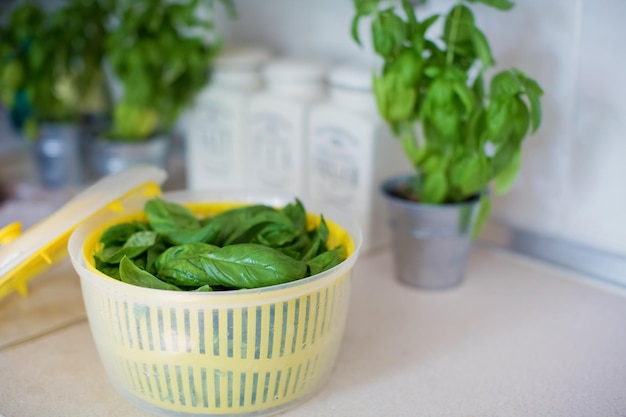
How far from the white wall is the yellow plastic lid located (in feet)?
1.65

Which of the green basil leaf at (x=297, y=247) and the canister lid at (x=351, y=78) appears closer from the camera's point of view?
the green basil leaf at (x=297, y=247)

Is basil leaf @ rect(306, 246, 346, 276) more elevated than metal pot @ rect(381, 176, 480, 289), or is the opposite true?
basil leaf @ rect(306, 246, 346, 276)

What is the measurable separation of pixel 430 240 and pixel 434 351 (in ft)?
0.50

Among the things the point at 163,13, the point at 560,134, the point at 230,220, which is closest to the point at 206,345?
the point at 230,220

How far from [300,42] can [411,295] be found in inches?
21.0

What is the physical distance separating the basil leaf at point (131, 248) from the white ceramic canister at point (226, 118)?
0.44m

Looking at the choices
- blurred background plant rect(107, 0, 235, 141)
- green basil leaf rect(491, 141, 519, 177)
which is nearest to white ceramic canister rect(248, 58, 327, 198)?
blurred background plant rect(107, 0, 235, 141)

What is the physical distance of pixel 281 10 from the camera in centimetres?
114

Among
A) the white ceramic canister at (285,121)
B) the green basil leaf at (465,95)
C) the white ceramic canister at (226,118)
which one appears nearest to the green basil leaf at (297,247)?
the green basil leaf at (465,95)

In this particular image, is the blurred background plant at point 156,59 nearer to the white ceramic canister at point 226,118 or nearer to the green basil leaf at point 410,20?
the white ceramic canister at point 226,118

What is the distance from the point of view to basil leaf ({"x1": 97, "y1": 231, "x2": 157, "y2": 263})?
1.91 ft

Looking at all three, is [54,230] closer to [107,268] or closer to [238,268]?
[107,268]

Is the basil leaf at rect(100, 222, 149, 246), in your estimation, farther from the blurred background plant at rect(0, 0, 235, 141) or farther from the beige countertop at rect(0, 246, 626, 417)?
the blurred background plant at rect(0, 0, 235, 141)

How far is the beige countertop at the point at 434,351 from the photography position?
59 centimetres
